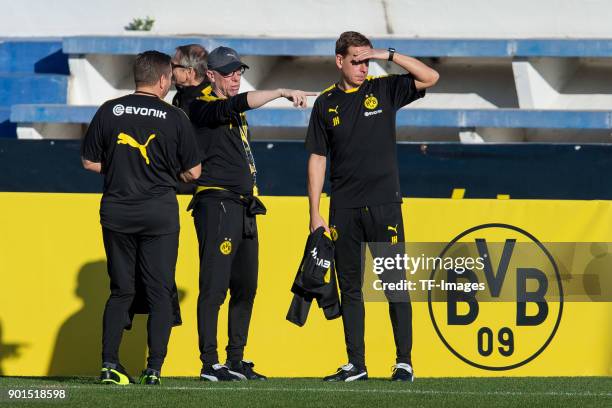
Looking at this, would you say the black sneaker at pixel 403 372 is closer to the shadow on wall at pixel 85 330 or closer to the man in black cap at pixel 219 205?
the man in black cap at pixel 219 205

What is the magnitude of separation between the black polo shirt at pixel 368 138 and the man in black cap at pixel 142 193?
861 millimetres

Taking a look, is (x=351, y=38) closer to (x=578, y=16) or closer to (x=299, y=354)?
(x=299, y=354)

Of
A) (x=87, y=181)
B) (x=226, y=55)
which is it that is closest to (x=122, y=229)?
(x=226, y=55)

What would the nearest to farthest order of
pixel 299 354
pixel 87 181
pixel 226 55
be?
pixel 226 55, pixel 299 354, pixel 87 181

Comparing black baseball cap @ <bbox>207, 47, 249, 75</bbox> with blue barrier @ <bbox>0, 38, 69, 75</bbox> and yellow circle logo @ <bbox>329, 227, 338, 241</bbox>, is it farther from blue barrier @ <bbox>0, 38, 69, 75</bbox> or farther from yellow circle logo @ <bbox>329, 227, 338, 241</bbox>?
blue barrier @ <bbox>0, 38, 69, 75</bbox>

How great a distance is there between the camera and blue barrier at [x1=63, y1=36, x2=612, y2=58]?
17062mm

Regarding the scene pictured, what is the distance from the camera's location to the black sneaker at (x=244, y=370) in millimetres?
6984

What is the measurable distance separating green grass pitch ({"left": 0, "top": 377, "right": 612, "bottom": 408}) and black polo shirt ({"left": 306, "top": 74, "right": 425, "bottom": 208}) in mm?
1079

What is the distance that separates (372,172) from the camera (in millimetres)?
6691

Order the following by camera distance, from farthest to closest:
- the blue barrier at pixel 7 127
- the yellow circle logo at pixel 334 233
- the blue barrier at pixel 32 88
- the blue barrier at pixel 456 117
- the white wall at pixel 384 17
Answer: the white wall at pixel 384 17
the blue barrier at pixel 32 88
the blue barrier at pixel 7 127
the blue barrier at pixel 456 117
the yellow circle logo at pixel 334 233

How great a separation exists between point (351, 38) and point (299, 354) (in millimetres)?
2193

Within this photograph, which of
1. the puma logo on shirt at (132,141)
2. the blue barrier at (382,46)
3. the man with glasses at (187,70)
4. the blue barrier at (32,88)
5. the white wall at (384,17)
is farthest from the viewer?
the white wall at (384,17)

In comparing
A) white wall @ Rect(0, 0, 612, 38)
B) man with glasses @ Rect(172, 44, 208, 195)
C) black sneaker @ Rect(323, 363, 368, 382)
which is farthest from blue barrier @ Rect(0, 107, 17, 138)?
black sneaker @ Rect(323, 363, 368, 382)

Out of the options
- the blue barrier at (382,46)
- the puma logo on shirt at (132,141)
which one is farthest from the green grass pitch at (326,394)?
the blue barrier at (382,46)
